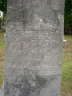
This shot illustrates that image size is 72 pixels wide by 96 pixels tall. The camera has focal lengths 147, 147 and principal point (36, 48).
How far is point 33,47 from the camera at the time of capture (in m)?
2.95

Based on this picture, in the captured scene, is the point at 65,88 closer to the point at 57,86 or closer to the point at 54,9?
the point at 57,86

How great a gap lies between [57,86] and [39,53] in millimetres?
830

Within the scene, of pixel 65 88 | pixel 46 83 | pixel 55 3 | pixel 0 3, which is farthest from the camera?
pixel 0 3

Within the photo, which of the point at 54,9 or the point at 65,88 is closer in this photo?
the point at 54,9

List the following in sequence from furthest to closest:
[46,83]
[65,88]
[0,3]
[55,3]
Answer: [0,3]
[65,88]
[46,83]
[55,3]

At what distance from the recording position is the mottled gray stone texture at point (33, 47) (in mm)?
2816

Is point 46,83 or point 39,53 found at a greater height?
point 39,53

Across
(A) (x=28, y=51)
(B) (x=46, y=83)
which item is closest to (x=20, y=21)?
(A) (x=28, y=51)

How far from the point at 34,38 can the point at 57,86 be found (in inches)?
45.2

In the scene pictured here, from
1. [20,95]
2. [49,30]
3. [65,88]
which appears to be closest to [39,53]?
[49,30]

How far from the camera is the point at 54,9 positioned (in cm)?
283

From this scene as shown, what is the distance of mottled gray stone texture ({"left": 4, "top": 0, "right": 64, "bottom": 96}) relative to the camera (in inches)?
111

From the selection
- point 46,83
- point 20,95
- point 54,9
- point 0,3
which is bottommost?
point 20,95

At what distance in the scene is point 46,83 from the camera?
3100 mm
